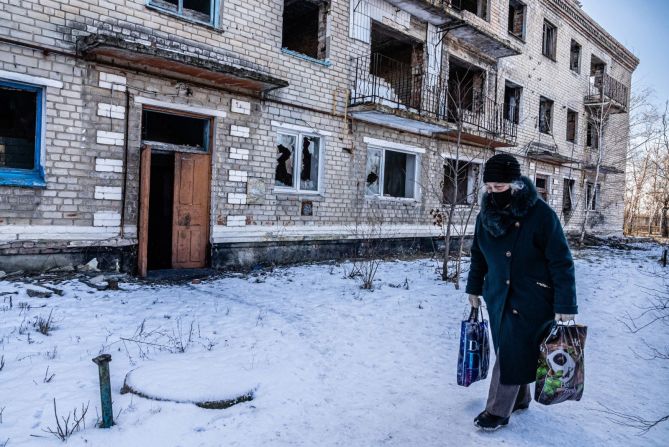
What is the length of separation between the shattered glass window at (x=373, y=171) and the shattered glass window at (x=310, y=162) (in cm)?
158

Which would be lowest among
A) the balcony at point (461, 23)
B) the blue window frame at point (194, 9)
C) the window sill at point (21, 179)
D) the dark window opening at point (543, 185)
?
the window sill at point (21, 179)

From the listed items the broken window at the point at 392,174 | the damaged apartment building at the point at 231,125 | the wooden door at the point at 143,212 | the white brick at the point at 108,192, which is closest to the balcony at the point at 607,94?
the damaged apartment building at the point at 231,125

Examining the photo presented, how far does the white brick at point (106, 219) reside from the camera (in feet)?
20.8

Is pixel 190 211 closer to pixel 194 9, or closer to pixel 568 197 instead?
pixel 194 9

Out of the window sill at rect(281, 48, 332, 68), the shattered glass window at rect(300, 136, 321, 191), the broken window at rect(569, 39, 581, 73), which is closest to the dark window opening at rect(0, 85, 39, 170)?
the window sill at rect(281, 48, 332, 68)

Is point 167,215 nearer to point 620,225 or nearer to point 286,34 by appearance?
point 286,34

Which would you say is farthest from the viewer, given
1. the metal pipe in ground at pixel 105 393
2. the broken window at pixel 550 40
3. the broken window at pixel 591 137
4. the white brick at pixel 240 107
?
the broken window at pixel 591 137

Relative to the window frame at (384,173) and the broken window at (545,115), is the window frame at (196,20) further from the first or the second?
the broken window at (545,115)

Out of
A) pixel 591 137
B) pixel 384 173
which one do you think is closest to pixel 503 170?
pixel 384 173

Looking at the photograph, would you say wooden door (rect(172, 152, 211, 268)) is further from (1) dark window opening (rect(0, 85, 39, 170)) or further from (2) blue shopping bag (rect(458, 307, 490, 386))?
(2) blue shopping bag (rect(458, 307, 490, 386))

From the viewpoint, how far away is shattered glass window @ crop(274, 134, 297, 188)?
8781 millimetres

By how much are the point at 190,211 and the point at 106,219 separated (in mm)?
1362

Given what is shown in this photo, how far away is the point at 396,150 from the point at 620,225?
16163mm

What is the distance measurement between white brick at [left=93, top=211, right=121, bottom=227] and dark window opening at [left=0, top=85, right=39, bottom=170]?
1.06m
